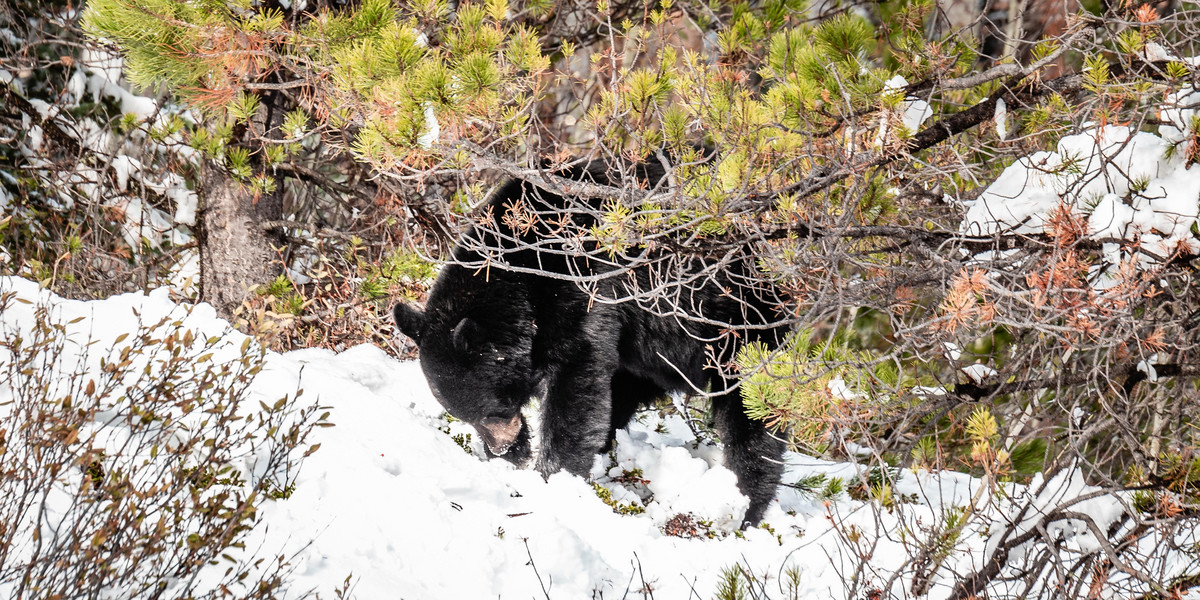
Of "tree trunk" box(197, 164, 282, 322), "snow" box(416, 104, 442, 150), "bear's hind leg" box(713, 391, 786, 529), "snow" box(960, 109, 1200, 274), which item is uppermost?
"snow" box(960, 109, 1200, 274)

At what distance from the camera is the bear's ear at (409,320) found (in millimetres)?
4500

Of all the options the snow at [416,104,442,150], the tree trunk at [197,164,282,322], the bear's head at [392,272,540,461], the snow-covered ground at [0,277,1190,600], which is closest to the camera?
the snow at [416,104,442,150]

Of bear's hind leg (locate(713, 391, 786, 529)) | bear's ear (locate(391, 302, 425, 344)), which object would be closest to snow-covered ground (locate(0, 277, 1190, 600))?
bear's hind leg (locate(713, 391, 786, 529))

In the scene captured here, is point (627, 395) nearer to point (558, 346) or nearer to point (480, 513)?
point (558, 346)

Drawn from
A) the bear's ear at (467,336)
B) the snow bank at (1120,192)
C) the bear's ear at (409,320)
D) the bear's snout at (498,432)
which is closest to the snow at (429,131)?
the bear's ear at (467,336)

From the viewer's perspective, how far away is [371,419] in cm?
445

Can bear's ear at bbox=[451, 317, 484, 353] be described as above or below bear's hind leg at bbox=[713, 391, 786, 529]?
below

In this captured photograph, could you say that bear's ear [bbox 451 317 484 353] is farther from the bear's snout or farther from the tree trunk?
the tree trunk

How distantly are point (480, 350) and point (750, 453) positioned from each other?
4.94 ft

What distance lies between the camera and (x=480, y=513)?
3908mm

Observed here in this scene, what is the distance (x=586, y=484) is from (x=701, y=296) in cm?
114

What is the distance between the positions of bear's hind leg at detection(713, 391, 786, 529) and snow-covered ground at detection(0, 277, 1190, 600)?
0.29ft

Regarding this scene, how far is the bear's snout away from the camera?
4.56m

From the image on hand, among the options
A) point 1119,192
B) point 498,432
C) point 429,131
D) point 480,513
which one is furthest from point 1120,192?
point 498,432
